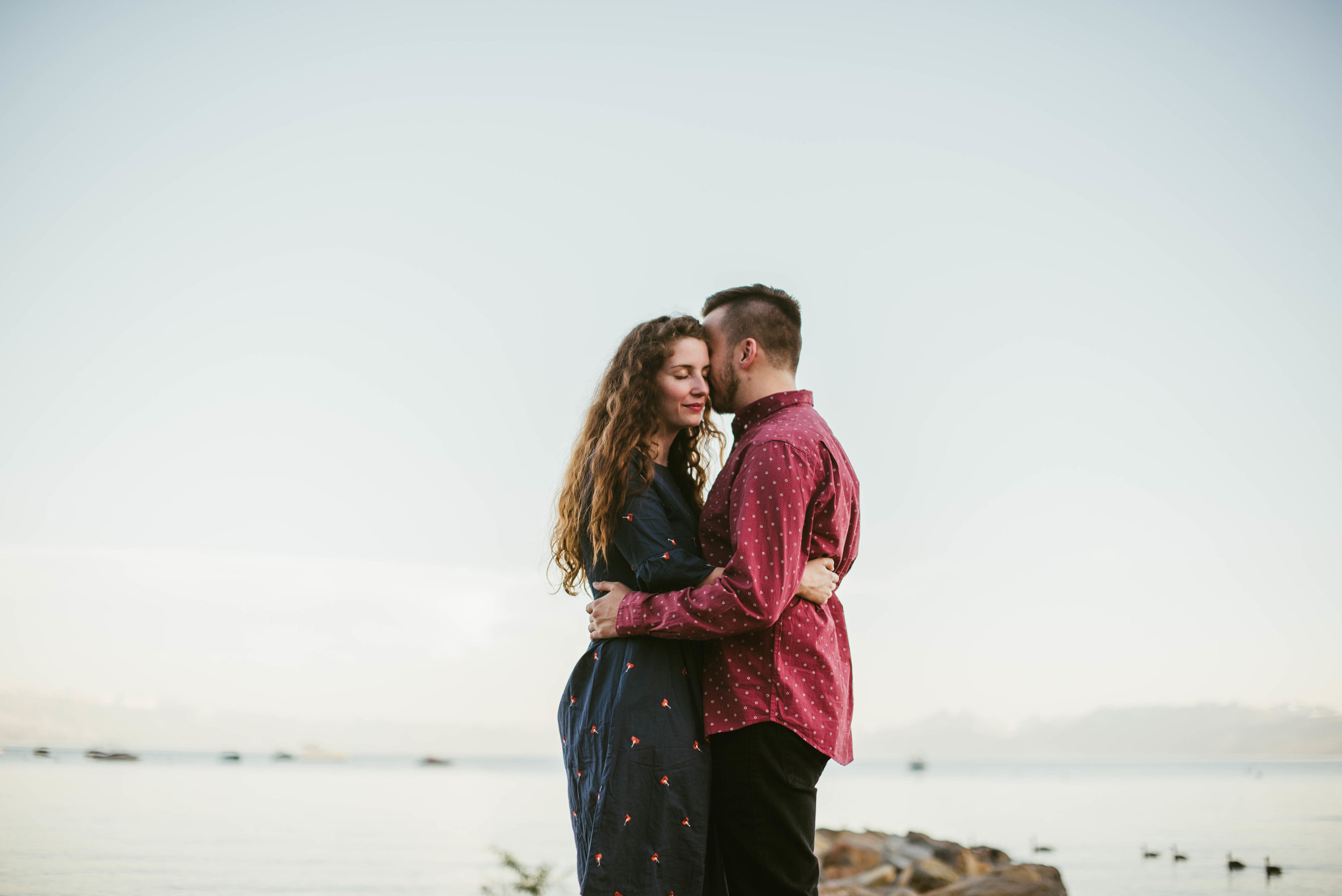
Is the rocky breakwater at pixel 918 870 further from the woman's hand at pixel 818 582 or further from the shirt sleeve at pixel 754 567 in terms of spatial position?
the shirt sleeve at pixel 754 567

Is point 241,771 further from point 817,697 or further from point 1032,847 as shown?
point 817,697

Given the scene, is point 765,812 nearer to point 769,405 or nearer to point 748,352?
point 769,405

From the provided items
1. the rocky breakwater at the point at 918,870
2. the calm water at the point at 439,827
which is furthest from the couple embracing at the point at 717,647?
the calm water at the point at 439,827

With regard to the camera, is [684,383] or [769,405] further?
[684,383]

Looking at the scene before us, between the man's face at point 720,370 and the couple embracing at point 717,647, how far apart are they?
12 millimetres

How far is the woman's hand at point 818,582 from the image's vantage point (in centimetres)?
258

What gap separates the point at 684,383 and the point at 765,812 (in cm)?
131

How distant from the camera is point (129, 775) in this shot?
31.6m

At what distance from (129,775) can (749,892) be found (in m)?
36.3

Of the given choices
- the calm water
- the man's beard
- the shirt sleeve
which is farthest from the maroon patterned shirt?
the calm water

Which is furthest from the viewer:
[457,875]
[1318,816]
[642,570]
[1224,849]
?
[1318,816]

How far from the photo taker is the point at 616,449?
9.29 ft

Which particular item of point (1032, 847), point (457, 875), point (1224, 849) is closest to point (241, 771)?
point (457, 875)

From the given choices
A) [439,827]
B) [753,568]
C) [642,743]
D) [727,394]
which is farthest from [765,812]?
[439,827]
